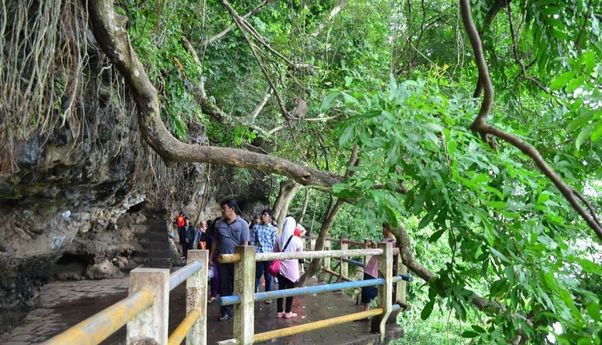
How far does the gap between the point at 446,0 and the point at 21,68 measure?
518 centimetres

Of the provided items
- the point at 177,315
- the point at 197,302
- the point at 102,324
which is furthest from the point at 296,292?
the point at 102,324

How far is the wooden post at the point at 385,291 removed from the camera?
485cm

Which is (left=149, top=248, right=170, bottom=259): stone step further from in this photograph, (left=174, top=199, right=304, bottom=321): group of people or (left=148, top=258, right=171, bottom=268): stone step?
(left=174, top=199, right=304, bottom=321): group of people

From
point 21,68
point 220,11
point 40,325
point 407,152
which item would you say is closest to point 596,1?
point 407,152

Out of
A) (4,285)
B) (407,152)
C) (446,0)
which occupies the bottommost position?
(4,285)

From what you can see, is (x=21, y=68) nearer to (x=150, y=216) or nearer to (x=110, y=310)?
(x=110, y=310)

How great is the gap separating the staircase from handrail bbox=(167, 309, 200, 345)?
369 inches

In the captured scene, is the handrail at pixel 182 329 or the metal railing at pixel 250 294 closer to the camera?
the handrail at pixel 182 329

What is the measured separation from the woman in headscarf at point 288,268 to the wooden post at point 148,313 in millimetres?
3879

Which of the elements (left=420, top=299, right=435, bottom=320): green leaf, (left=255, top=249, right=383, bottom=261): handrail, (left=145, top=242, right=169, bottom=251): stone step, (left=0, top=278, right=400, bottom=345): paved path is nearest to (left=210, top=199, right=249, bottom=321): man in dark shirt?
(left=0, top=278, right=400, bottom=345): paved path

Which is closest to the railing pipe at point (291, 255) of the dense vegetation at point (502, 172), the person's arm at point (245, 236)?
the dense vegetation at point (502, 172)

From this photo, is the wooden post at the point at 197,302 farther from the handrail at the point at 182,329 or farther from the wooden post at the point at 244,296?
the wooden post at the point at 244,296

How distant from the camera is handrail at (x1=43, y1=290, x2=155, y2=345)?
37.5 inches

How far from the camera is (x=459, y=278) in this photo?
2129 mm
